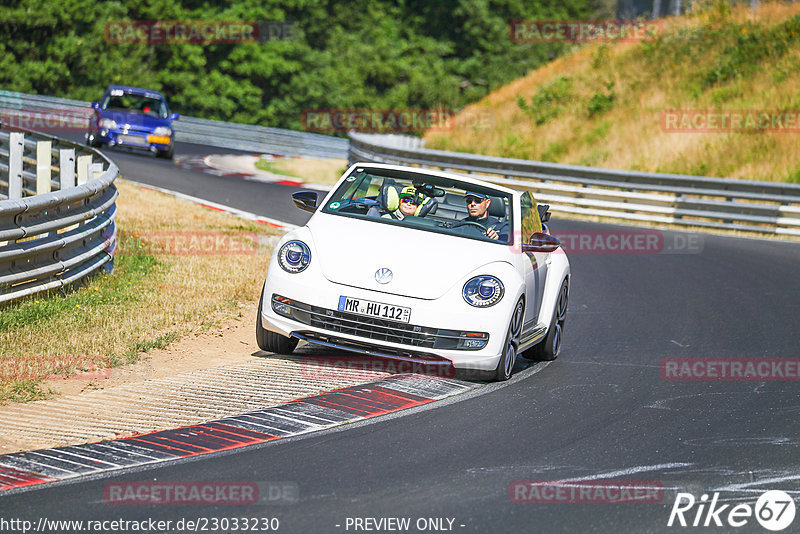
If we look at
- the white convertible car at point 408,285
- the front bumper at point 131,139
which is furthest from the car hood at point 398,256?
the front bumper at point 131,139

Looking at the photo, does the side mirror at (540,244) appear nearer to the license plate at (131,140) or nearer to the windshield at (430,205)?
the windshield at (430,205)

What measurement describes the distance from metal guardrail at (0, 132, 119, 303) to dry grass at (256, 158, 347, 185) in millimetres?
17888

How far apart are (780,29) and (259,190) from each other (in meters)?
18.1

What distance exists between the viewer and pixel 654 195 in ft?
72.3

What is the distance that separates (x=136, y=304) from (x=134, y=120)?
18.0m

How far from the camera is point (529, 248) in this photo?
28.4 ft

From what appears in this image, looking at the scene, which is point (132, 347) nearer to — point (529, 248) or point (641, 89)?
point (529, 248)

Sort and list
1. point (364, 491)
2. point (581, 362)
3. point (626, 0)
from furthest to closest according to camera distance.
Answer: point (626, 0) < point (581, 362) < point (364, 491)

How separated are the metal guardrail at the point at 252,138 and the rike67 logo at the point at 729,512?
35602 mm

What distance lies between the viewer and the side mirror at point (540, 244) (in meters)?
8.65

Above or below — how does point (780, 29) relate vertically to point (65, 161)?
above

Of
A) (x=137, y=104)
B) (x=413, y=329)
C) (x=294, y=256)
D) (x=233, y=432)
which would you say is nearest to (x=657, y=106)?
(x=137, y=104)

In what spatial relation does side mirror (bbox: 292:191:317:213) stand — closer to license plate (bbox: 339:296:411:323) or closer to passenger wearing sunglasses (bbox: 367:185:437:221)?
passenger wearing sunglasses (bbox: 367:185:437:221)

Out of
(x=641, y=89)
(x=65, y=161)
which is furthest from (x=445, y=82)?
(x=65, y=161)
